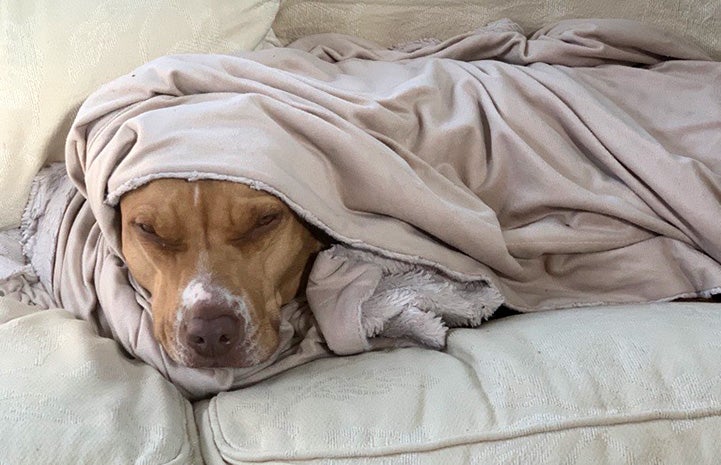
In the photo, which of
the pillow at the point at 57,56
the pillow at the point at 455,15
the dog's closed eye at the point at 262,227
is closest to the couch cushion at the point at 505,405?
the dog's closed eye at the point at 262,227

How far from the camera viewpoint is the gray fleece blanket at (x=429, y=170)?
4.29 feet

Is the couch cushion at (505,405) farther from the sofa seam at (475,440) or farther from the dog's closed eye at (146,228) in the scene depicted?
the dog's closed eye at (146,228)

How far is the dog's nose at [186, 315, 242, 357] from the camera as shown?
1223 millimetres

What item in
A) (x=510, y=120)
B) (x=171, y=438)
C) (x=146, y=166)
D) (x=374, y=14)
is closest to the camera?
(x=171, y=438)

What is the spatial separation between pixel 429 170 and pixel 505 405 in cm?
51

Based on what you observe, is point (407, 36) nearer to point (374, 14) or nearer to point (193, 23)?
point (374, 14)

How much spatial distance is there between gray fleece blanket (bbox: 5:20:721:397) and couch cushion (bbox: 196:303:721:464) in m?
0.13

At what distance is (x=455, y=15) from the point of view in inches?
73.5

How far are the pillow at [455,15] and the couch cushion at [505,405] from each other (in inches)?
35.6

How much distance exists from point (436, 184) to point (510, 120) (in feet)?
0.83

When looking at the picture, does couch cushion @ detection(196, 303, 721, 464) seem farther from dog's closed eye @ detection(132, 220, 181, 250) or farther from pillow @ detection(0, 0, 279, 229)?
pillow @ detection(0, 0, 279, 229)

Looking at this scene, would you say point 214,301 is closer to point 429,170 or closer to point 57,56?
point 429,170

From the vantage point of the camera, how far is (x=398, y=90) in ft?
5.03

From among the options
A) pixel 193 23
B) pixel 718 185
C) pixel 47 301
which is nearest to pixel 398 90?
pixel 193 23
